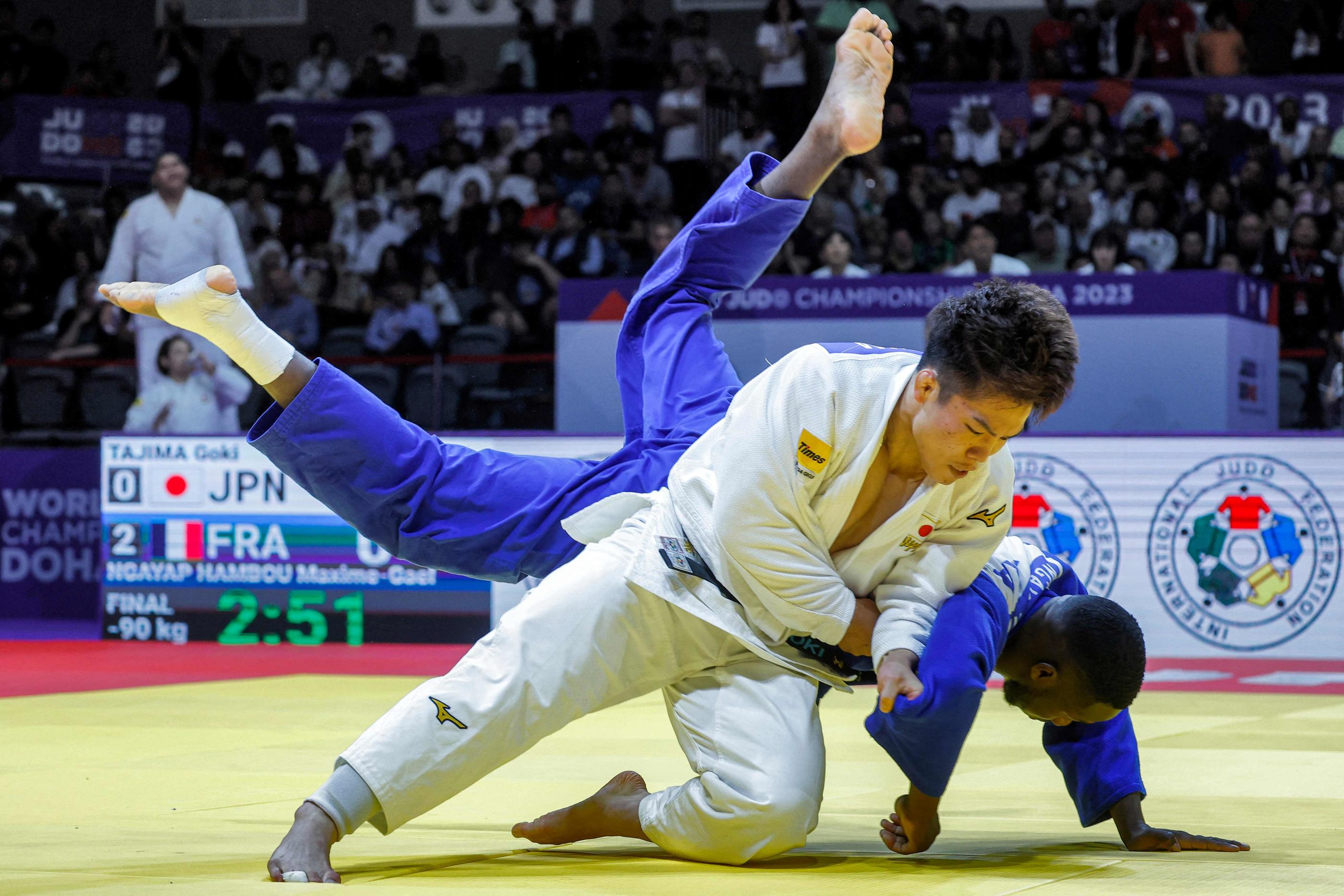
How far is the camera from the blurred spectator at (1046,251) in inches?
407

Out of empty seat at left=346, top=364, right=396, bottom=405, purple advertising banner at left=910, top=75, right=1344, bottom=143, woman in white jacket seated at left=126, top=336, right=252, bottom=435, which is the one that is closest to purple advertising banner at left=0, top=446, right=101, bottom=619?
woman in white jacket seated at left=126, top=336, right=252, bottom=435

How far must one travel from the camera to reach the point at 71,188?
13.3 metres

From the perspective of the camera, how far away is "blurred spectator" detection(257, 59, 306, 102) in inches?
577

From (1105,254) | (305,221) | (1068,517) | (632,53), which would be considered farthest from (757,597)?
(632,53)

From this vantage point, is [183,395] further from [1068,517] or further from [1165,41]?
[1165,41]

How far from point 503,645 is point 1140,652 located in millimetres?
1158

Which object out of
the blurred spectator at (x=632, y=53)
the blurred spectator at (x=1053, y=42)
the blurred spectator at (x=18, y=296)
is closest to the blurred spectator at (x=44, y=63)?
the blurred spectator at (x=18, y=296)

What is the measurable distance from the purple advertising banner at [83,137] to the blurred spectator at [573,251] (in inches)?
164

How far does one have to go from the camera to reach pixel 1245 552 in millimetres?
7121

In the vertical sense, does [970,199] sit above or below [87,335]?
above

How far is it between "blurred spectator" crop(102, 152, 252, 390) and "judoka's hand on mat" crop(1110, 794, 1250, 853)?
23.5 ft

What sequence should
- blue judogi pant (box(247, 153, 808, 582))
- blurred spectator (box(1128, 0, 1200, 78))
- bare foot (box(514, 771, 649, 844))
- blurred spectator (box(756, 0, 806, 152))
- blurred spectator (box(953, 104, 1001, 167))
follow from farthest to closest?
blurred spectator (box(756, 0, 806, 152)) < blurred spectator (box(1128, 0, 1200, 78)) < blurred spectator (box(953, 104, 1001, 167)) < blue judogi pant (box(247, 153, 808, 582)) < bare foot (box(514, 771, 649, 844))

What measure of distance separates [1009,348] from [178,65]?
1336 cm

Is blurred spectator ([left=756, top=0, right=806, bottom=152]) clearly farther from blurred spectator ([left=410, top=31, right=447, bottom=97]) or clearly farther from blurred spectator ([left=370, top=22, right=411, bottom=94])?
blurred spectator ([left=370, top=22, right=411, bottom=94])
